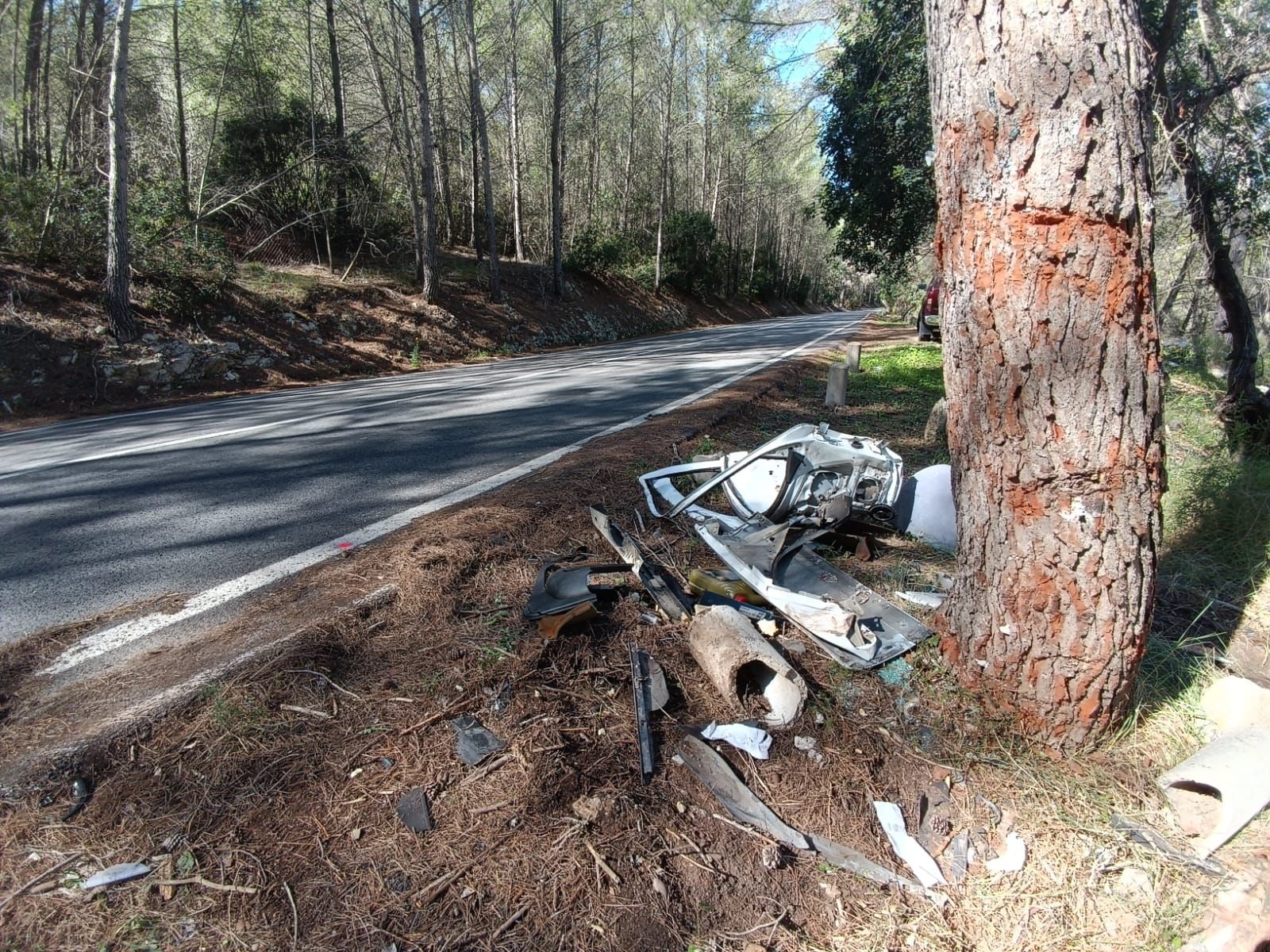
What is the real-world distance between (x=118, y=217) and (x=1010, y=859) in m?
14.1

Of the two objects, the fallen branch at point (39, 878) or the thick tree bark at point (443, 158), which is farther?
the thick tree bark at point (443, 158)

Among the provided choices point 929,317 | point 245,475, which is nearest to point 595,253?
point 929,317

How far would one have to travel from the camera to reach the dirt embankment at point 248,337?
33.7ft

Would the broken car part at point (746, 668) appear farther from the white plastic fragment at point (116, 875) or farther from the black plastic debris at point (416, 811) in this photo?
the white plastic fragment at point (116, 875)

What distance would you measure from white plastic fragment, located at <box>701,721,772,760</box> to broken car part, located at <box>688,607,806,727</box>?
0.30ft

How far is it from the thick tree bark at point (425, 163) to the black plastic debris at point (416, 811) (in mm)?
16605

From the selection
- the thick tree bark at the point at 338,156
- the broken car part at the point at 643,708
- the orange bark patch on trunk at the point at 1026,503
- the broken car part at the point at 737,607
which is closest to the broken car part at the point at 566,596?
the broken car part at the point at 643,708

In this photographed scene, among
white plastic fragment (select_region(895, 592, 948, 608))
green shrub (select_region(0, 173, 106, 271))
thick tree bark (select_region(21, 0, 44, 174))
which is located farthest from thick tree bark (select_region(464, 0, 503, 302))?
white plastic fragment (select_region(895, 592, 948, 608))

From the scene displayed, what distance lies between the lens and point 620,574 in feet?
11.4

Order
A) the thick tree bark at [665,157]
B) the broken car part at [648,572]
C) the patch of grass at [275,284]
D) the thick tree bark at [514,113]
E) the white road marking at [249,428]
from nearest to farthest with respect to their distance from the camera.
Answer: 1. the broken car part at [648,572]
2. the white road marking at [249,428]
3. the patch of grass at [275,284]
4. the thick tree bark at [514,113]
5. the thick tree bark at [665,157]

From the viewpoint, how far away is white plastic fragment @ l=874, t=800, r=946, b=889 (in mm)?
2156

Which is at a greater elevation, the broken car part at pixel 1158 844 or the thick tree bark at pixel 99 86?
the thick tree bark at pixel 99 86

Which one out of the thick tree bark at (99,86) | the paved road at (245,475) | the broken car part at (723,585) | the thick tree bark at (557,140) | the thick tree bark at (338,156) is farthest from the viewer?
the thick tree bark at (557,140)

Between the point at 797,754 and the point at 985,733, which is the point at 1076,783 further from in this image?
the point at 797,754
